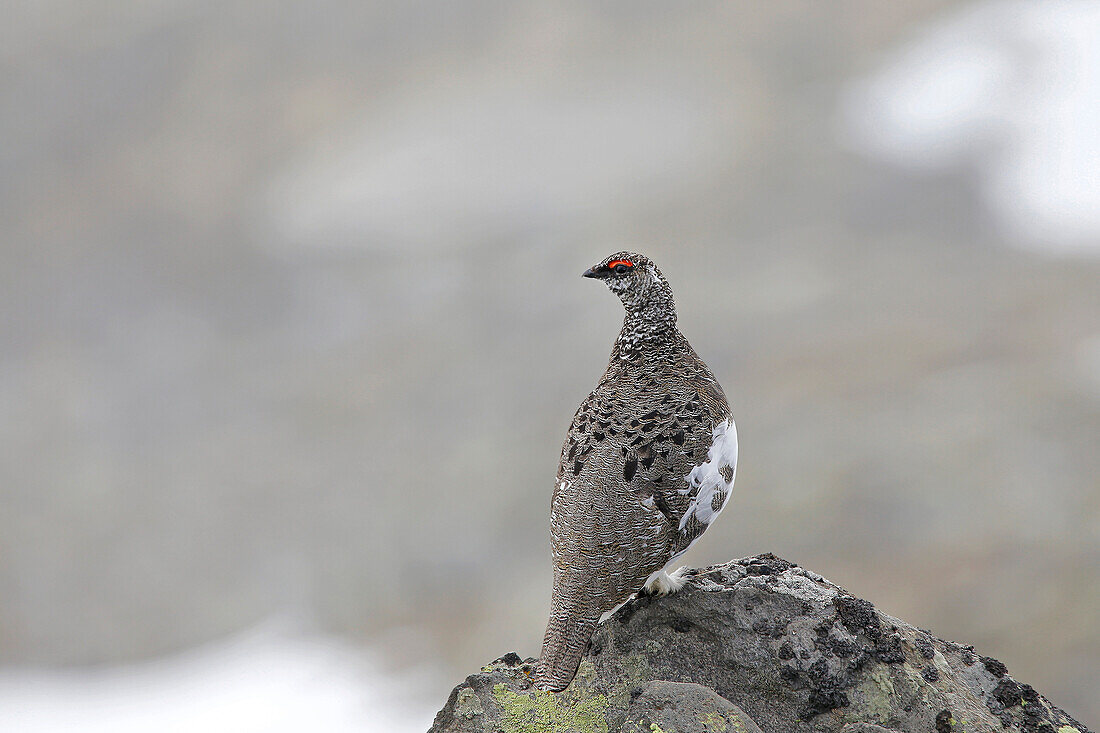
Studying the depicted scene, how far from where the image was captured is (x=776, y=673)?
3.76 meters

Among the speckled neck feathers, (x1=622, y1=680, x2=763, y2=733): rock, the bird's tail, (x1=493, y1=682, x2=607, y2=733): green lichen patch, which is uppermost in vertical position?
the speckled neck feathers

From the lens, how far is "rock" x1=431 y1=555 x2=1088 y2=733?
11.9 feet

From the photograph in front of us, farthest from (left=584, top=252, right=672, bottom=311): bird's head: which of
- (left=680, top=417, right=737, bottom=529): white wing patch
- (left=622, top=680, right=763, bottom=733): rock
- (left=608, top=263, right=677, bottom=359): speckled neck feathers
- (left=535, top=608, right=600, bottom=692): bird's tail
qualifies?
(left=622, top=680, right=763, bottom=733): rock

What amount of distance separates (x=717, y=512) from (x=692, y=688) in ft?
3.48

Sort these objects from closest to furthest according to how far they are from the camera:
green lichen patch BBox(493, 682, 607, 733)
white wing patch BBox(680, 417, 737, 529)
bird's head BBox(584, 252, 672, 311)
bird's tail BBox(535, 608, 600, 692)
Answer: green lichen patch BBox(493, 682, 607, 733)
bird's tail BBox(535, 608, 600, 692)
white wing patch BBox(680, 417, 737, 529)
bird's head BBox(584, 252, 672, 311)

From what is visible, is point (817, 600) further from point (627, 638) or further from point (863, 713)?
point (627, 638)

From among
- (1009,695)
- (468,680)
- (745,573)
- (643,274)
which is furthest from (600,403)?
(1009,695)

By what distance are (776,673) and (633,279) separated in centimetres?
160

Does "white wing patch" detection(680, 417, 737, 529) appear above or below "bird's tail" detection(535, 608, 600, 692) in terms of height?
above

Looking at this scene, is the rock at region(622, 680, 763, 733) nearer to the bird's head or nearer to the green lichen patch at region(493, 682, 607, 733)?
the green lichen patch at region(493, 682, 607, 733)

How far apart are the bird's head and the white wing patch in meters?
0.59

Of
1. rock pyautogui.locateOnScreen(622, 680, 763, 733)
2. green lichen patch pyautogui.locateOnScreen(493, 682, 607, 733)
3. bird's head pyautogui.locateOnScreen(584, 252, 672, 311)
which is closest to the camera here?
rock pyautogui.locateOnScreen(622, 680, 763, 733)

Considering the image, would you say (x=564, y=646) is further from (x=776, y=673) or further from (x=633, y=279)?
(x=633, y=279)

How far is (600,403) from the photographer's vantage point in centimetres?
423
